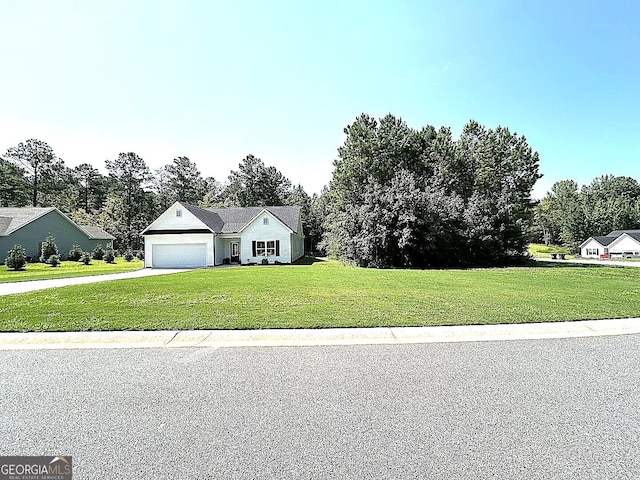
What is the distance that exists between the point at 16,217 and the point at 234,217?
1792cm

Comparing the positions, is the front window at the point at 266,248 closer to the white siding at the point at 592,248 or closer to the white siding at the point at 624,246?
the white siding at the point at 624,246

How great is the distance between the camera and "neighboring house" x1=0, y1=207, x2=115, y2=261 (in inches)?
1002

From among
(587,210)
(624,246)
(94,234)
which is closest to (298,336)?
(94,234)

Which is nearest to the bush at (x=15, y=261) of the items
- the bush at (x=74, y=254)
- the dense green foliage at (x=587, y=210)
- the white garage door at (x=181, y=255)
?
the bush at (x=74, y=254)

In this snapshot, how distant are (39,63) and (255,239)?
1880cm

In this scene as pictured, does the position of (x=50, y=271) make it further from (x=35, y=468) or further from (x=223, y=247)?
(x=35, y=468)

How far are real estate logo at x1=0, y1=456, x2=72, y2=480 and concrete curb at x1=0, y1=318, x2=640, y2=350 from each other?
270cm

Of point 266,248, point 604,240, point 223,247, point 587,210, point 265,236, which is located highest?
point 587,210

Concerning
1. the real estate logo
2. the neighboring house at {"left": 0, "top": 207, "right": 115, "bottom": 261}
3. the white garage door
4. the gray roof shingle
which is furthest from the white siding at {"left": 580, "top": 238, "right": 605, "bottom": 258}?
the neighboring house at {"left": 0, "top": 207, "right": 115, "bottom": 261}

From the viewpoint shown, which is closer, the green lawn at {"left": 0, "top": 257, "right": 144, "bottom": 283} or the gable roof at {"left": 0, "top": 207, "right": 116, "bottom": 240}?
the green lawn at {"left": 0, "top": 257, "right": 144, "bottom": 283}

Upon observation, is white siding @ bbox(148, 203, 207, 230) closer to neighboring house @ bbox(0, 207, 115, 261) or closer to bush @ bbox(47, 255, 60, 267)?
bush @ bbox(47, 255, 60, 267)

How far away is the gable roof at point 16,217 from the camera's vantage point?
2557cm

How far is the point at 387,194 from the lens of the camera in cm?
2333

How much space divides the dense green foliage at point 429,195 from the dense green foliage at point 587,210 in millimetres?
31966
